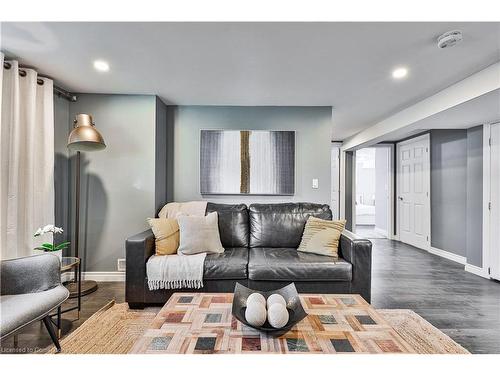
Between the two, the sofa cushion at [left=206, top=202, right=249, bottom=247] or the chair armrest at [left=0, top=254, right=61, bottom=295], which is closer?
the chair armrest at [left=0, top=254, right=61, bottom=295]

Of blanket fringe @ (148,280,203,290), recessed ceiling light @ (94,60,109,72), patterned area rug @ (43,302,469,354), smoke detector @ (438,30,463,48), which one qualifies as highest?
recessed ceiling light @ (94,60,109,72)

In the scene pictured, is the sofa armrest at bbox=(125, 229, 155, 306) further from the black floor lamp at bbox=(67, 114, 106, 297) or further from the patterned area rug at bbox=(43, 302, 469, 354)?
the black floor lamp at bbox=(67, 114, 106, 297)

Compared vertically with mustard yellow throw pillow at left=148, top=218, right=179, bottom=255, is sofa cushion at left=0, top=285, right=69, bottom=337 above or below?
below

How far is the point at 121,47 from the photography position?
7.20ft

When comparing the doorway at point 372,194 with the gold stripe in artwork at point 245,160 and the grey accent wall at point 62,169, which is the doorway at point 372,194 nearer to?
the gold stripe in artwork at point 245,160

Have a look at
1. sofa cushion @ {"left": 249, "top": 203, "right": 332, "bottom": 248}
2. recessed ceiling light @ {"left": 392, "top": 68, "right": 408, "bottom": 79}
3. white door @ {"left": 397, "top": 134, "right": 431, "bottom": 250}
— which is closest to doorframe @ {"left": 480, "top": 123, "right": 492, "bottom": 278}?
white door @ {"left": 397, "top": 134, "right": 431, "bottom": 250}

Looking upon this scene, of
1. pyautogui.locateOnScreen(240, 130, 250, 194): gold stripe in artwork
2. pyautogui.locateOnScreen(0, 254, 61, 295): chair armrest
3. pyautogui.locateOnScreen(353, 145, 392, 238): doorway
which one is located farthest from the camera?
pyautogui.locateOnScreen(353, 145, 392, 238): doorway

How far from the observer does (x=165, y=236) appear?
8.85 ft

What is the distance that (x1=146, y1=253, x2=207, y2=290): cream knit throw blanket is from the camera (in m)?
2.46

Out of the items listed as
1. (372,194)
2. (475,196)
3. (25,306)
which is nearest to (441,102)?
(475,196)

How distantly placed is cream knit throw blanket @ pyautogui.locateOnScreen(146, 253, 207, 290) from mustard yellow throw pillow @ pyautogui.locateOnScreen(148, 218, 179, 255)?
19cm

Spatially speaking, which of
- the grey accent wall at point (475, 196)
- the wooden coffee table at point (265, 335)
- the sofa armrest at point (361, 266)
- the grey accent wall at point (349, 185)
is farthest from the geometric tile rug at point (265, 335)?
the grey accent wall at point (349, 185)
